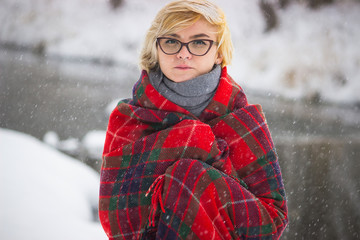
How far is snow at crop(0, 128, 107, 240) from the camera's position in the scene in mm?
1328

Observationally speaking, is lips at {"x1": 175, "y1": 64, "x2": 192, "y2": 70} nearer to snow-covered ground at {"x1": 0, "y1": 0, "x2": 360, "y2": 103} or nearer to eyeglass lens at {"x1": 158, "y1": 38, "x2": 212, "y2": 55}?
eyeglass lens at {"x1": 158, "y1": 38, "x2": 212, "y2": 55}

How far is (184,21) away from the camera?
0.73 m

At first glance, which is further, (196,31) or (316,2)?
(316,2)

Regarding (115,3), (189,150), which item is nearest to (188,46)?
(189,150)

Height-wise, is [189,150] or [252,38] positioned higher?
[252,38]

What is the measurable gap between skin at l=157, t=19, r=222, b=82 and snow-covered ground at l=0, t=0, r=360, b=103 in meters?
1.08

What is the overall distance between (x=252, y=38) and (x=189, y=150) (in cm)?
148

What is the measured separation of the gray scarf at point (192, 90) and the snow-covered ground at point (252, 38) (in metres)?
1.06

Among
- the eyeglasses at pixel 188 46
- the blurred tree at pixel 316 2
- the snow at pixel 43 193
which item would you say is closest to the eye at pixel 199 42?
the eyeglasses at pixel 188 46

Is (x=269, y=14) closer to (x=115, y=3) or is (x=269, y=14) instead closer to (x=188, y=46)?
(x=115, y=3)

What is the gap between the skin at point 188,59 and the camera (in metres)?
0.74

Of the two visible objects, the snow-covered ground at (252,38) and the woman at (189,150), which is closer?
the woman at (189,150)

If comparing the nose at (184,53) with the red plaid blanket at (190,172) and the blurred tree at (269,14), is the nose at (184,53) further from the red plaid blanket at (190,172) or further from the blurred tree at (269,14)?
the blurred tree at (269,14)

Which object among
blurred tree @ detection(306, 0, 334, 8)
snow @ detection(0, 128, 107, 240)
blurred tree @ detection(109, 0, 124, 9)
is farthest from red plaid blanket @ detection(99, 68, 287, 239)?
blurred tree @ detection(306, 0, 334, 8)
